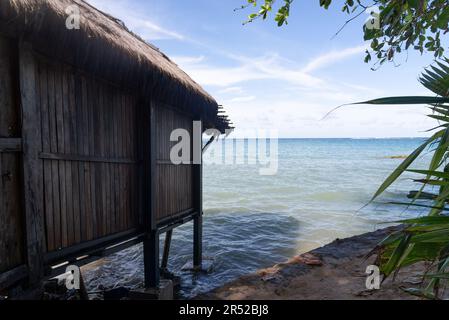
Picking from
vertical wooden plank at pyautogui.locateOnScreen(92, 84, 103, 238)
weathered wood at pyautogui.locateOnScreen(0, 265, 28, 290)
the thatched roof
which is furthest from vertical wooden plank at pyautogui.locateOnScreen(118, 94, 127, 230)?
weathered wood at pyautogui.locateOnScreen(0, 265, 28, 290)

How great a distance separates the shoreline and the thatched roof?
11.1 ft

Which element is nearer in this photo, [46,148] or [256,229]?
[46,148]

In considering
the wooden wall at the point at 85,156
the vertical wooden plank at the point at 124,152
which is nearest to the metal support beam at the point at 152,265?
the wooden wall at the point at 85,156

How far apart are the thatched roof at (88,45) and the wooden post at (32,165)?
254mm

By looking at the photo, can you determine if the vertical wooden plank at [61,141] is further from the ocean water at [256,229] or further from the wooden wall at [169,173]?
the ocean water at [256,229]

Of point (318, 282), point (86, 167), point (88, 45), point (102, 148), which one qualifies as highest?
point (88, 45)

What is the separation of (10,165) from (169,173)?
11.5ft

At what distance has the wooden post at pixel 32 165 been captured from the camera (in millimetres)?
2918

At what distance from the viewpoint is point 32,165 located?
299 cm

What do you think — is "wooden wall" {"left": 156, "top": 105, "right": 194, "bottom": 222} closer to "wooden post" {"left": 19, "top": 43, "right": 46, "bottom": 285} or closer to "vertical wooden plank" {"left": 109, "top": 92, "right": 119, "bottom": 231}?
"vertical wooden plank" {"left": 109, "top": 92, "right": 119, "bottom": 231}

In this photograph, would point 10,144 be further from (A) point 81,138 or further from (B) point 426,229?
(B) point 426,229

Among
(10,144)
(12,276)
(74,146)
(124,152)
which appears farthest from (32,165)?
(124,152)

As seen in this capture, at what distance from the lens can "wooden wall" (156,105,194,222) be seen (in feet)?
18.8
